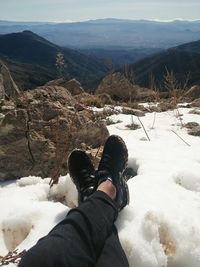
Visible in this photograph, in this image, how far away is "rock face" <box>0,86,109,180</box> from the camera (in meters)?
4.16

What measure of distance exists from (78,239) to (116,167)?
49.0 inches

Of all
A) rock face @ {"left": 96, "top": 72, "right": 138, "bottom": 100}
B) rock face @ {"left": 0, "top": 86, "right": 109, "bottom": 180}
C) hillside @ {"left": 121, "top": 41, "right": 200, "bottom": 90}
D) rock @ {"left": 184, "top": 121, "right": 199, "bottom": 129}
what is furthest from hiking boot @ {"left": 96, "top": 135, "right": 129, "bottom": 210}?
hillside @ {"left": 121, "top": 41, "right": 200, "bottom": 90}

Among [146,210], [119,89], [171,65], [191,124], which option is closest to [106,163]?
[146,210]

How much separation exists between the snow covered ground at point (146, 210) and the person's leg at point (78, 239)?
0.29 metres

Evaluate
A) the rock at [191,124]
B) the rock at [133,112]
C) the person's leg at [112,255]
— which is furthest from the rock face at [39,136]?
the rock at [133,112]

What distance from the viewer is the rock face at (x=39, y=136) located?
13.6 feet

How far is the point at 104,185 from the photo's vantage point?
2891 millimetres

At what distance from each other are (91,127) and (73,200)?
4.46 feet

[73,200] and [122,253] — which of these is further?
[73,200]

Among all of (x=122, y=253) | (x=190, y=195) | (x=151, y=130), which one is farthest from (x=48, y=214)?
(x=151, y=130)

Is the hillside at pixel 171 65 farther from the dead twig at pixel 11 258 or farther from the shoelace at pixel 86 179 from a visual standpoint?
the dead twig at pixel 11 258

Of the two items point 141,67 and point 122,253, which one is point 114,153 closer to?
point 122,253

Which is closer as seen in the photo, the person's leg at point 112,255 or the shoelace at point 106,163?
the person's leg at point 112,255

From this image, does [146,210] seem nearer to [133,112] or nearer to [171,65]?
[133,112]
